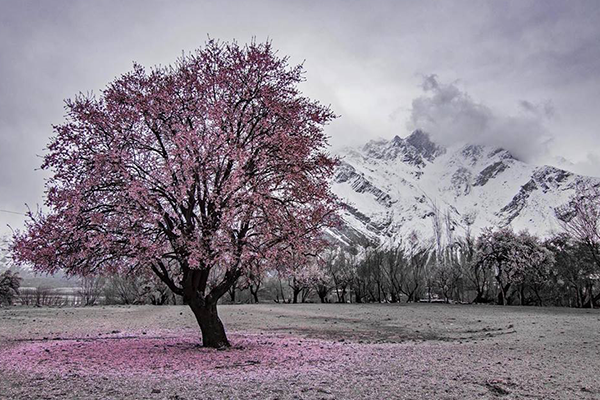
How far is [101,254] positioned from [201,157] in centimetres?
419

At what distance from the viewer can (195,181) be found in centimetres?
1331

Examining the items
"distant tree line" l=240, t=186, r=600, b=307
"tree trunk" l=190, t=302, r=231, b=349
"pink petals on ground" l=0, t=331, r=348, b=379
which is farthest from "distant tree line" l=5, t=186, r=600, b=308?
"tree trunk" l=190, t=302, r=231, b=349

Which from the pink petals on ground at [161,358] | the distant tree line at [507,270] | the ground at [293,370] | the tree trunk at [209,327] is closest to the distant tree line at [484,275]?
the distant tree line at [507,270]

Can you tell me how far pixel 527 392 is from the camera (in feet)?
27.9

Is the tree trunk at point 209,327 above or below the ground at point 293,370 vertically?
above

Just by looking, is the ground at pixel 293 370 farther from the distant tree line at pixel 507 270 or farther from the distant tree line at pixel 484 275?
the distant tree line at pixel 484 275

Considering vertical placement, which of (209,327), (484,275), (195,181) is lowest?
(209,327)

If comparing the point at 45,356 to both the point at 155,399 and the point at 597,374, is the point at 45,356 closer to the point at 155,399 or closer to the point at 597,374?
the point at 155,399

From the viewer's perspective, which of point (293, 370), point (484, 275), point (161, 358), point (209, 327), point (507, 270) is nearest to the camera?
point (293, 370)

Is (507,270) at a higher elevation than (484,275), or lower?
higher

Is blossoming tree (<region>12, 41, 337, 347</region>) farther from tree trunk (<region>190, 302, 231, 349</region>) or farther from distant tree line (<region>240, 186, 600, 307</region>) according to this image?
distant tree line (<region>240, 186, 600, 307</region>)

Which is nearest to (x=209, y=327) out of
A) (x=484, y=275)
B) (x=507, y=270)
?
(x=507, y=270)

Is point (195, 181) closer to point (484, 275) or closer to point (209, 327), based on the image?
point (209, 327)

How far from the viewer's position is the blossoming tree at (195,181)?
1257 cm
